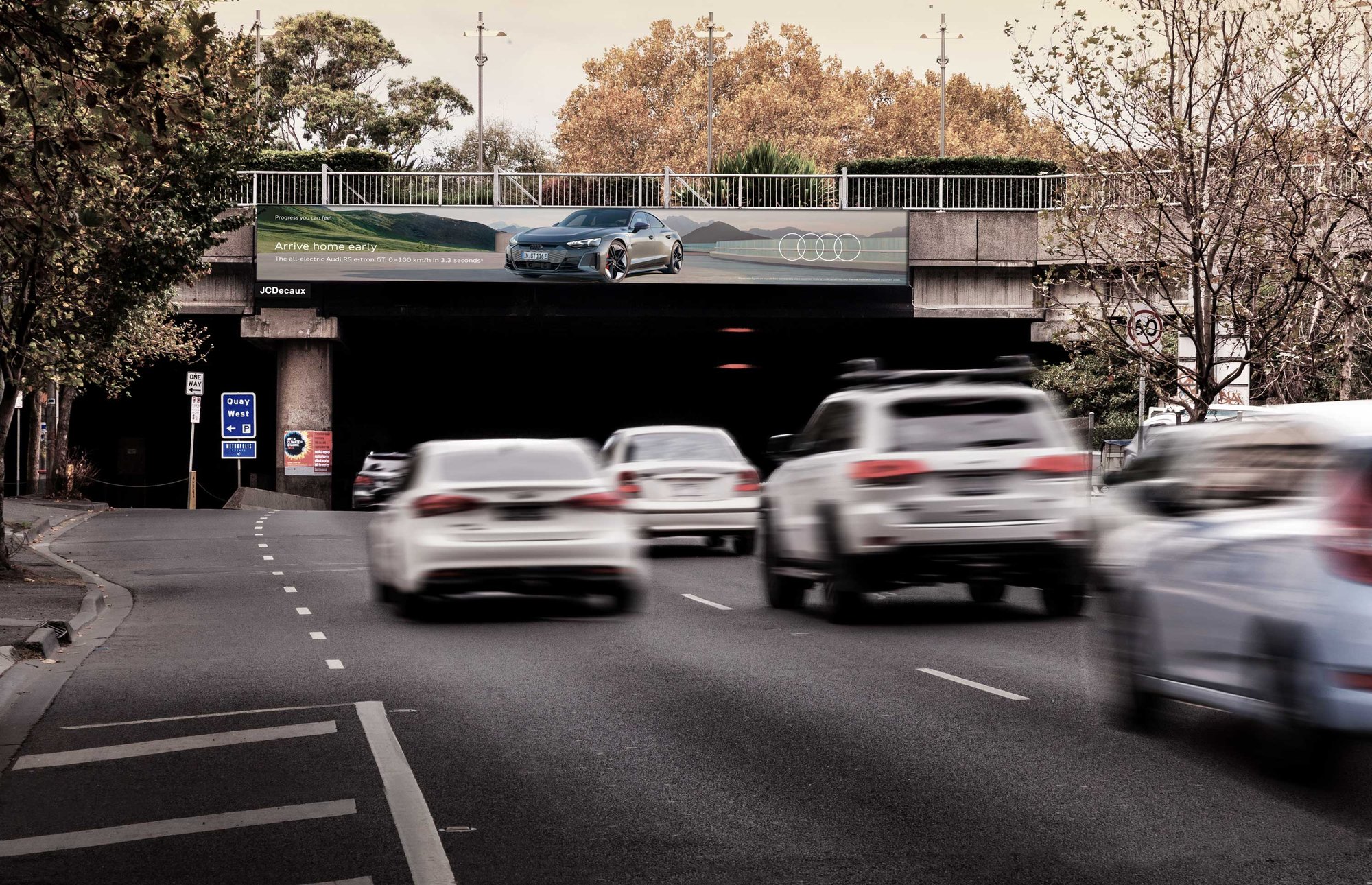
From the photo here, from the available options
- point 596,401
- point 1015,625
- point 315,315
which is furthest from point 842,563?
point 596,401

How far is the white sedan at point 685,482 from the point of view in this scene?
21.2m

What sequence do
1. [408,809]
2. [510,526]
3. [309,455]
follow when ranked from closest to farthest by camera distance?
[408,809] < [510,526] < [309,455]

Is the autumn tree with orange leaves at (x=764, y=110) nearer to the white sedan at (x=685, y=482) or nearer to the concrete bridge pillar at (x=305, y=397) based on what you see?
the concrete bridge pillar at (x=305, y=397)

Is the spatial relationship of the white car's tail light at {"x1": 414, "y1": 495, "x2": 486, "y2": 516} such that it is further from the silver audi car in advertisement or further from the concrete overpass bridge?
the concrete overpass bridge

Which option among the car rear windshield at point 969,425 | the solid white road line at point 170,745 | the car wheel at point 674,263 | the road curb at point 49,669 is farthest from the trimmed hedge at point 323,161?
the solid white road line at point 170,745

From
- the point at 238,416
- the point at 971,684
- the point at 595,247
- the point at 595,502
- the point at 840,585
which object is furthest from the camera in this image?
the point at 238,416

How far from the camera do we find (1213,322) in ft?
71.8

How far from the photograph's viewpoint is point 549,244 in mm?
40688

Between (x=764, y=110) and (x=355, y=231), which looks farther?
(x=764, y=110)

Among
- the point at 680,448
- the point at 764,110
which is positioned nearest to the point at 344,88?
the point at 764,110

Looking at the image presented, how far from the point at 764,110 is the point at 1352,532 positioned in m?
73.9

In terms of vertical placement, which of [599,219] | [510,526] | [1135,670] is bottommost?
[1135,670]

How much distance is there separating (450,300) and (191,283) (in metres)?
20.8

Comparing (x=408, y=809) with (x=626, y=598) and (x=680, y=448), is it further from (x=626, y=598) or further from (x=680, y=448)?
(x=680, y=448)
